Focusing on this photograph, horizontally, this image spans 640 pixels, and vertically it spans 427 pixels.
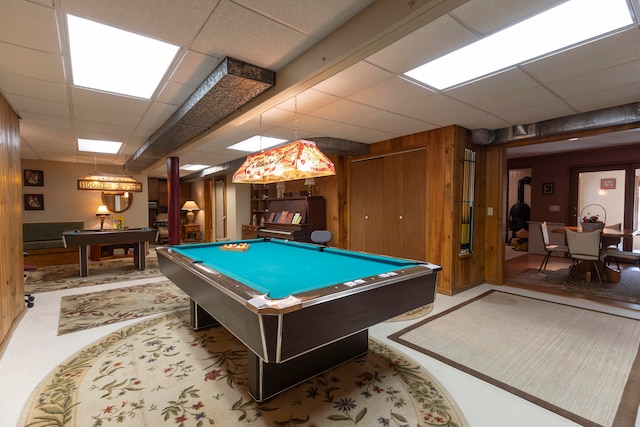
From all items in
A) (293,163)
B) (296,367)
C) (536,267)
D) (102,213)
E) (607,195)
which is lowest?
(536,267)

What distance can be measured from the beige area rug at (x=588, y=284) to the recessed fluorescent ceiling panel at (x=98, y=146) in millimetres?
7528

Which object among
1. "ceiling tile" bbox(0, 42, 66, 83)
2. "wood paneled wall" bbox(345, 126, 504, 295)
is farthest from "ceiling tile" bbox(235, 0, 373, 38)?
"wood paneled wall" bbox(345, 126, 504, 295)

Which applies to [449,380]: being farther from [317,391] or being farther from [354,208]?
[354,208]

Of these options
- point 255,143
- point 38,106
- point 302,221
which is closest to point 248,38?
point 38,106

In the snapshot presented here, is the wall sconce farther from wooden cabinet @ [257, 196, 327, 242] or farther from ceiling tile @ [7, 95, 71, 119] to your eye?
ceiling tile @ [7, 95, 71, 119]

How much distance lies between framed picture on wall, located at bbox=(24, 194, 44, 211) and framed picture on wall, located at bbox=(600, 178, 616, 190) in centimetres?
1383

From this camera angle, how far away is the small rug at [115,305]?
128 inches

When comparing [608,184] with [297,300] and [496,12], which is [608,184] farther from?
[297,300]

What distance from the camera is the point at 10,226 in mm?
3109

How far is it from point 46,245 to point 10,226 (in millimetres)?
4027

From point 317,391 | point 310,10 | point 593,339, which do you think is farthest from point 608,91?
point 317,391

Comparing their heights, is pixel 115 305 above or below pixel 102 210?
below

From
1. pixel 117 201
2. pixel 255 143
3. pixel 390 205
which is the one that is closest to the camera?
pixel 390 205

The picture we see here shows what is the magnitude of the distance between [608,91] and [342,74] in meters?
2.66
